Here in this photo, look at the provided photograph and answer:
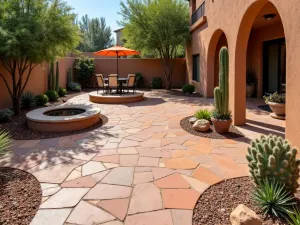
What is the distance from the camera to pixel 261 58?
1193cm

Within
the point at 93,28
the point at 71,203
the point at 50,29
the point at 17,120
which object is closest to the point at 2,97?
the point at 17,120

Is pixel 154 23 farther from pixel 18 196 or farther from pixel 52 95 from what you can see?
pixel 18 196

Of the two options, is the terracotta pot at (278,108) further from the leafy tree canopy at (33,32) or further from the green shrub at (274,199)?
the leafy tree canopy at (33,32)

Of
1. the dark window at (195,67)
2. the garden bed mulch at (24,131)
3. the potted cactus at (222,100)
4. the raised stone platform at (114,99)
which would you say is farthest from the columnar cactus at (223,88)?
the dark window at (195,67)

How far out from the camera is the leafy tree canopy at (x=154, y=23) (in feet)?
46.7

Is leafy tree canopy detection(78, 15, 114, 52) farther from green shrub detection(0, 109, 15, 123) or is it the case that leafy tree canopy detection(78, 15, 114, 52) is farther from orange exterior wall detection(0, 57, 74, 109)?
green shrub detection(0, 109, 15, 123)

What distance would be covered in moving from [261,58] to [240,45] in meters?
5.93

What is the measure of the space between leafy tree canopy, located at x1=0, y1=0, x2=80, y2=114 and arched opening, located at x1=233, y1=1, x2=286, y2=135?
5685 millimetres

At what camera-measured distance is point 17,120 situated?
7785mm

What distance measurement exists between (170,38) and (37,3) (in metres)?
8.13

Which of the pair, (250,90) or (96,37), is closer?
(250,90)

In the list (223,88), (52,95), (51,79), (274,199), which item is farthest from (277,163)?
(51,79)

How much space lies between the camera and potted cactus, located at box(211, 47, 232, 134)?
6.21 meters

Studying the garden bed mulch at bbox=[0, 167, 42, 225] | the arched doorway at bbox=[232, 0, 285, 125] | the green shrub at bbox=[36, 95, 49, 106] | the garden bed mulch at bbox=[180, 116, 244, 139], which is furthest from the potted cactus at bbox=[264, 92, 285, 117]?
the green shrub at bbox=[36, 95, 49, 106]
